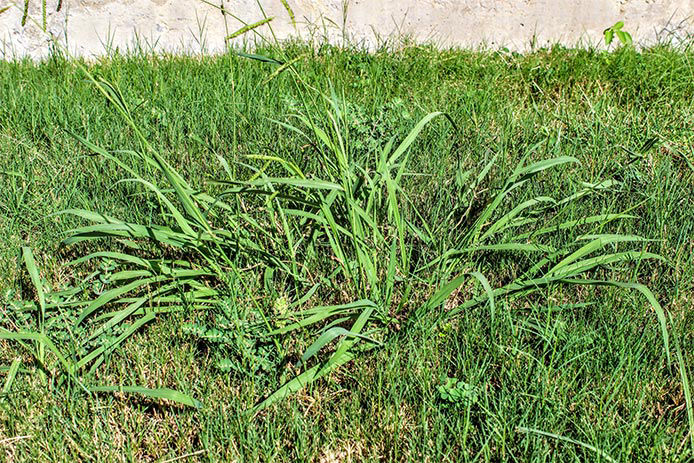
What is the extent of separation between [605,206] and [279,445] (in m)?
1.43

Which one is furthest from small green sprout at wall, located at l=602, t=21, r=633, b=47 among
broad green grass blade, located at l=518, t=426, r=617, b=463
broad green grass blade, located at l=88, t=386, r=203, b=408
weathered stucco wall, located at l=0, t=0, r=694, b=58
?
broad green grass blade, located at l=88, t=386, r=203, b=408

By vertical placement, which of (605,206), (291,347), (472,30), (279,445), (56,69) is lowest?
(279,445)

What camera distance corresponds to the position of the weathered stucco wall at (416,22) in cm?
405

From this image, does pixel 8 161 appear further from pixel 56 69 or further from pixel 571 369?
pixel 571 369

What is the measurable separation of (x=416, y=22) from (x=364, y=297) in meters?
2.71

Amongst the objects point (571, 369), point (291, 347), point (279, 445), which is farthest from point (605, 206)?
point (279, 445)

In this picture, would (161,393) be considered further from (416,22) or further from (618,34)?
(618,34)

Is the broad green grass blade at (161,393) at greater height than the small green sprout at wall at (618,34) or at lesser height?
lesser

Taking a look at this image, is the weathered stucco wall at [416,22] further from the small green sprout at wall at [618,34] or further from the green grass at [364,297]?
the green grass at [364,297]

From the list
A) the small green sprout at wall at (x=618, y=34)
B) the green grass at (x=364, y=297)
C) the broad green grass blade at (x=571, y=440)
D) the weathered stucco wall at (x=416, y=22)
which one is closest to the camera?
the broad green grass blade at (x=571, y=440)

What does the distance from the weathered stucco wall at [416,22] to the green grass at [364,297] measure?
1.08 metres

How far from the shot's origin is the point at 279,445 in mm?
1590

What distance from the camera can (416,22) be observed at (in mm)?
4188

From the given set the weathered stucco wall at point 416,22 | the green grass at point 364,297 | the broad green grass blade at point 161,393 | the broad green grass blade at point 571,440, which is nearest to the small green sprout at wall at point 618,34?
the weathered stucco wall at point 416,22
